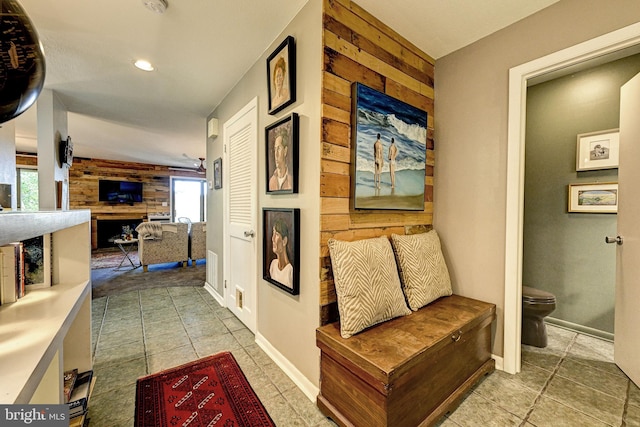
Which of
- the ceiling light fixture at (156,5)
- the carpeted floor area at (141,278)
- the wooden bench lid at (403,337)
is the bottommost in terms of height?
the carpeted floor area at (141,278)

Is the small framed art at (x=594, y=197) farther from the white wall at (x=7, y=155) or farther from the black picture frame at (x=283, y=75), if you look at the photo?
the white wall at (x=7, y=155)

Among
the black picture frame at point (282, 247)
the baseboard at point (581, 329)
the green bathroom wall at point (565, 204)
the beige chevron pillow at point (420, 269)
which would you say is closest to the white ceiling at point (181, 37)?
the green bathroom wall at point (565, 204)

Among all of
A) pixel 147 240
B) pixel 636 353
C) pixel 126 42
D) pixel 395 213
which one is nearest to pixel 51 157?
pixel 126 42

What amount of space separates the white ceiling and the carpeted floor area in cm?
244

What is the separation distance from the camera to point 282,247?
5.92 ft

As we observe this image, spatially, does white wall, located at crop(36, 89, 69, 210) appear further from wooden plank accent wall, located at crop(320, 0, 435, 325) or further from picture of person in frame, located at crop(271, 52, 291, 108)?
wooden plank accent wall, located at crop(320, 0, 435, 325)

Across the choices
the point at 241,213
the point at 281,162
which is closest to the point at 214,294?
the point at 241,213

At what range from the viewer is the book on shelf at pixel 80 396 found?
1231mm

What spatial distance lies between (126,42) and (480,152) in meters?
2.80

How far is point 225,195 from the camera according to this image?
293 centimetres

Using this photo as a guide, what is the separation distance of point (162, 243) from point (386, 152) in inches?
180

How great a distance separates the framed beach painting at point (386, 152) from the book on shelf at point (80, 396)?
1707mm

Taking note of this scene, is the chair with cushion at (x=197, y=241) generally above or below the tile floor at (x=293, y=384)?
above

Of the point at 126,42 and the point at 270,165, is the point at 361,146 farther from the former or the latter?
the point at 126,42
